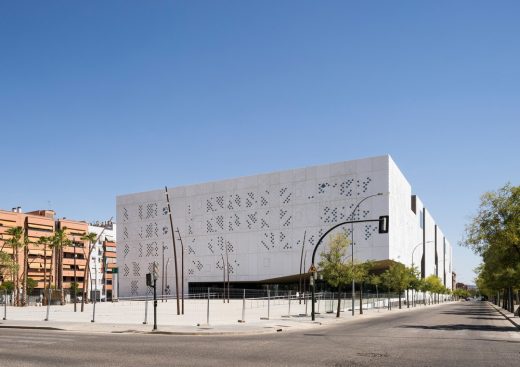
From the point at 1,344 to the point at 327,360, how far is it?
35.1 ft

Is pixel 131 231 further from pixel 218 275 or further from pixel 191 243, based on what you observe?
pixel 218 275

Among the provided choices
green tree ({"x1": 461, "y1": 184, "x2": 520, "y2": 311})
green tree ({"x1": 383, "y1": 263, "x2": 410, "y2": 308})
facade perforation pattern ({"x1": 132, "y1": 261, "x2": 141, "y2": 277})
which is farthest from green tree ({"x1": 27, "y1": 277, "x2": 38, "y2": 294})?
green tree ({"x1": 461, "y1": 184, "x2": 520, "y2": 311})

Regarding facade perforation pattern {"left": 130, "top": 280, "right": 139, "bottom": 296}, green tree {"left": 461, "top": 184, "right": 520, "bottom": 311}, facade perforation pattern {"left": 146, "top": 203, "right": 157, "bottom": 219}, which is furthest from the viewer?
facade perforation pattern {"left": 130, "top": 280, "right": 139, "bottom": 296}

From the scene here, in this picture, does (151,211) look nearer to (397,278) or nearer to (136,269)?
(136,269)

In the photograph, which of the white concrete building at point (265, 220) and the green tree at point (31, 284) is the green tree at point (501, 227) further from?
the green tree at point (31, 284)

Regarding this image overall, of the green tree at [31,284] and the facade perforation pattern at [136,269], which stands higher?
the facade perforation pattern at [136,269]

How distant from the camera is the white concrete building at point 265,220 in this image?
9875cm

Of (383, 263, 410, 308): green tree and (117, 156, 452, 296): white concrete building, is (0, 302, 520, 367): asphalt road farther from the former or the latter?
(117, 156, 452, 296): white concrete building

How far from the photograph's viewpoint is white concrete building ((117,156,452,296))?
9875 cm

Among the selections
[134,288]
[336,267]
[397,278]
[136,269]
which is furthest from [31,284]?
[336,267]

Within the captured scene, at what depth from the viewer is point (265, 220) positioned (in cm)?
11112

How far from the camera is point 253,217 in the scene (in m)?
113

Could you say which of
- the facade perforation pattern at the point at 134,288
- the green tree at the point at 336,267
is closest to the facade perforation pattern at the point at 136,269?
the facade perforation pattern at the point at 134,288

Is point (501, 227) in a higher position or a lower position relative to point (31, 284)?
higher
